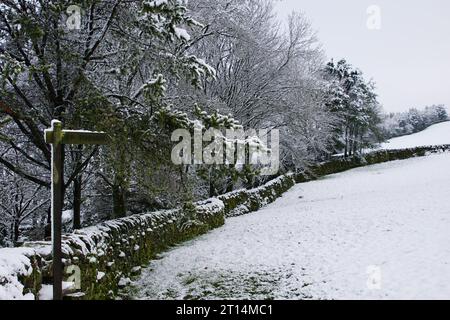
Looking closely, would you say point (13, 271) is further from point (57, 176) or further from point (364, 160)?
point (364, 160)

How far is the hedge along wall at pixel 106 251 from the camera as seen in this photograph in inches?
177

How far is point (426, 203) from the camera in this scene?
1310 cm

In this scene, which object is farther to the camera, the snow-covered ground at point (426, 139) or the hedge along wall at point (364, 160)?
the snow-covered ground at point (426, 139)

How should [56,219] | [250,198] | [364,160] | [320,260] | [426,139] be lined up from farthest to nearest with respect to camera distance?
[426,139] → [364,160] → [250,198] → [320,260] → [56,219]

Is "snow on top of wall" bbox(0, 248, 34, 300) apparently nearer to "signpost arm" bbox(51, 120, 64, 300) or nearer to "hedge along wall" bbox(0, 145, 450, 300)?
"hedge along wall" bbox(0, 145, 450, 300)

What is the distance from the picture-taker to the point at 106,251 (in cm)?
723

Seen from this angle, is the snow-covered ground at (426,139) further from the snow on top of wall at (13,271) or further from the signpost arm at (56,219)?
the snow on top of wall at (13,271)

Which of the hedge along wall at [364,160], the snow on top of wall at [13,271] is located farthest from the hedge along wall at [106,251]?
the hedge along wall at [364,160]

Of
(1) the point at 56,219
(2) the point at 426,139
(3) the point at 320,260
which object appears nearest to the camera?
(1) the point at 56,219

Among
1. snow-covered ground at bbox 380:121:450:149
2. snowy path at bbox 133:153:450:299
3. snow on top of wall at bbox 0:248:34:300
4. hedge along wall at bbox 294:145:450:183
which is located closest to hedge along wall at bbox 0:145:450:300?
snow on top of wall at bbox 0:248:34:300

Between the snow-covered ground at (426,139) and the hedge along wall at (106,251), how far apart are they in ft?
148

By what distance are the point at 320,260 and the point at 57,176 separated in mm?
5510

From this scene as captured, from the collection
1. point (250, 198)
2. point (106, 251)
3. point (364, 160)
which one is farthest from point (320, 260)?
point (364, 160)
